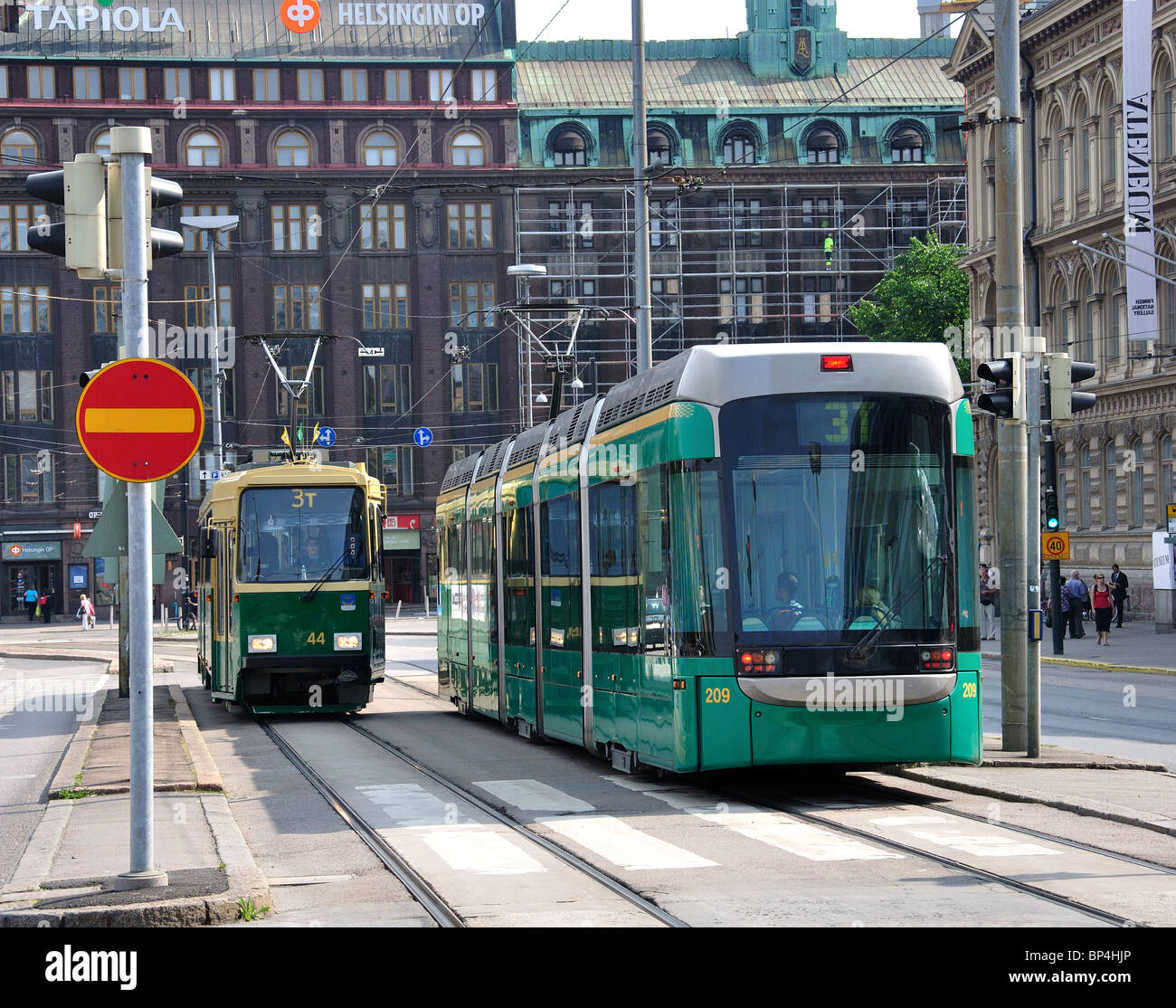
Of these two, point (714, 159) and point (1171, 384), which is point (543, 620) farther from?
point (714, 159)

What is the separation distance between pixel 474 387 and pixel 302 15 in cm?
1594

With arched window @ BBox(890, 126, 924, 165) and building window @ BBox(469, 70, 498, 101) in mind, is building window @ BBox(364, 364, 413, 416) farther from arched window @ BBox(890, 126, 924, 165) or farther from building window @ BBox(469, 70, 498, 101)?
arched window @ BBox(890, 126, 924, 165)

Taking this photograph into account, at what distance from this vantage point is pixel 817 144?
7381cm

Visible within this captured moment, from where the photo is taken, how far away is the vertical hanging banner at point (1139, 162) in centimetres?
4344

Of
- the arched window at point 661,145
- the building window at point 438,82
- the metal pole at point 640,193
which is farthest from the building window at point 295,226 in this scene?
the metal pole at point 640,193

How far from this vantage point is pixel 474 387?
7194cm

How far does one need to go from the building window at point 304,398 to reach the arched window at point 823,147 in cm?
2198

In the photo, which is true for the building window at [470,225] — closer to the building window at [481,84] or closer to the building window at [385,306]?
the building window at [385,306]

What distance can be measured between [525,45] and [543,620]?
203 ft

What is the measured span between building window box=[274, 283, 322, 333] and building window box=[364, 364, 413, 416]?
9.50 ft

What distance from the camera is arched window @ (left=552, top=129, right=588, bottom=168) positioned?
2886 inches
